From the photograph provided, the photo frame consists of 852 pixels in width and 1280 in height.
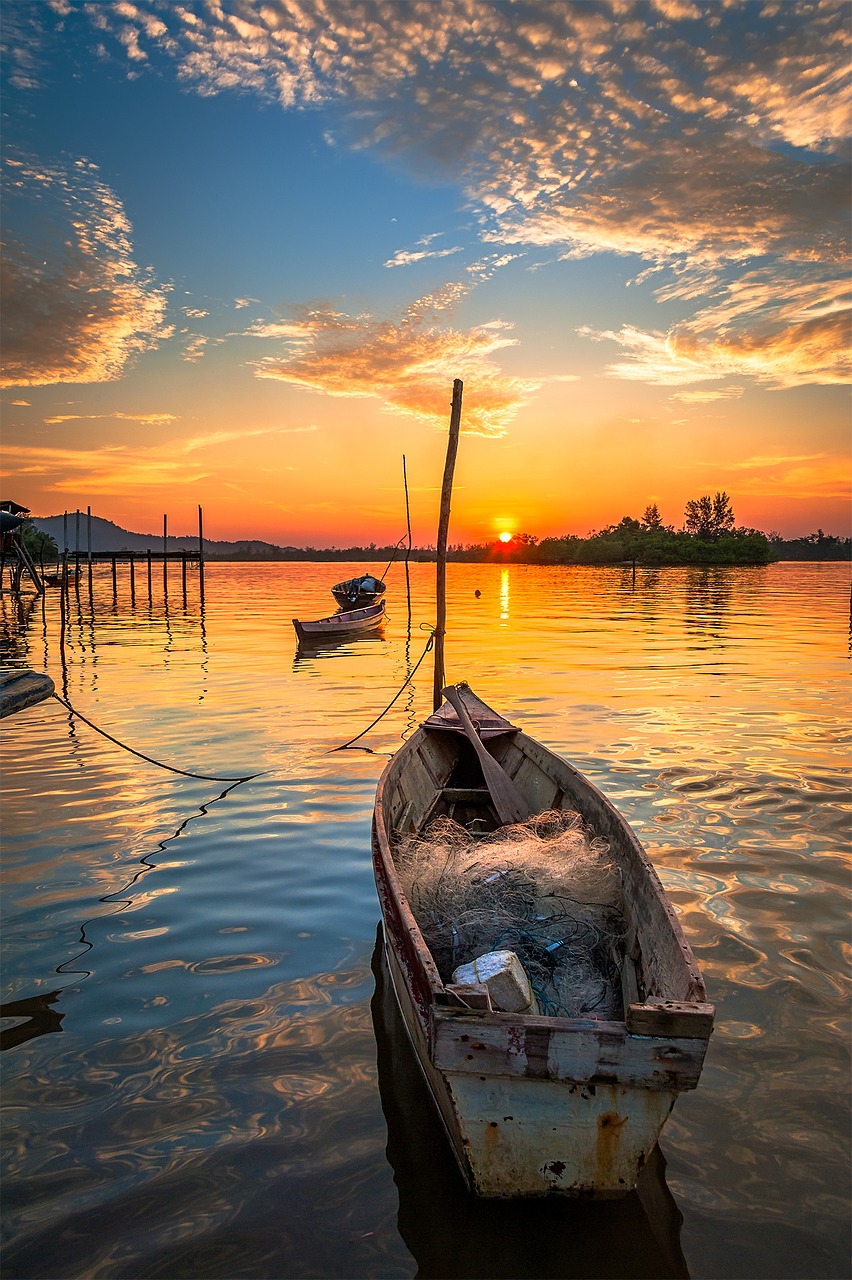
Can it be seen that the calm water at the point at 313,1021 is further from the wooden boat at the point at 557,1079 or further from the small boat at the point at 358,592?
the small boat at the point at 358,592

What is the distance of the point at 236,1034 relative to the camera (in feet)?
15.5

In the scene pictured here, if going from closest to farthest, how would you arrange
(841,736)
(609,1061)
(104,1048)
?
(609,1061) < (104,1048) < (841,736)

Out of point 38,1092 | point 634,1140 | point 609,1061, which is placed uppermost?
point 609,1061

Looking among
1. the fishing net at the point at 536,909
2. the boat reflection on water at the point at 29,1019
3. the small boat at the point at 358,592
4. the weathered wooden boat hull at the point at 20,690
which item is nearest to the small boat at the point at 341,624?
the small boat at the point at 358,592

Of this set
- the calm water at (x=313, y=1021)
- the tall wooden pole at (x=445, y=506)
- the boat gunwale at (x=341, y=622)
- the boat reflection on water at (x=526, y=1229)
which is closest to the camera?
the boat reflection on water at (x=526, y=1229)

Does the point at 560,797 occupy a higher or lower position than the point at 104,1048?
higher

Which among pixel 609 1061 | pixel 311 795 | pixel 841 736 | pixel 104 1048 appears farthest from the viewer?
pixel 841 736

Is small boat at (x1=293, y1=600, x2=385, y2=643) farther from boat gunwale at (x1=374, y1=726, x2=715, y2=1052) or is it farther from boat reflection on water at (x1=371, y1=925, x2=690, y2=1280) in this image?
boat reflection on water at (x1=371, y1=925, x2=690, y2=1280)

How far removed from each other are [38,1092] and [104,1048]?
0.42 m

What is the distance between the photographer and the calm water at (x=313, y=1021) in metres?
3.32

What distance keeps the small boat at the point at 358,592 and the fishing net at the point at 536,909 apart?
94.1 feet

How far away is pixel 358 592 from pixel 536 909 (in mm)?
30243

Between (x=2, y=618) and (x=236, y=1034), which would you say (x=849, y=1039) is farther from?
(x=2, y=618)

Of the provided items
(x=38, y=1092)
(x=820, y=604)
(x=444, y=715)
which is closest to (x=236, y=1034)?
(x=38, y=1092)
